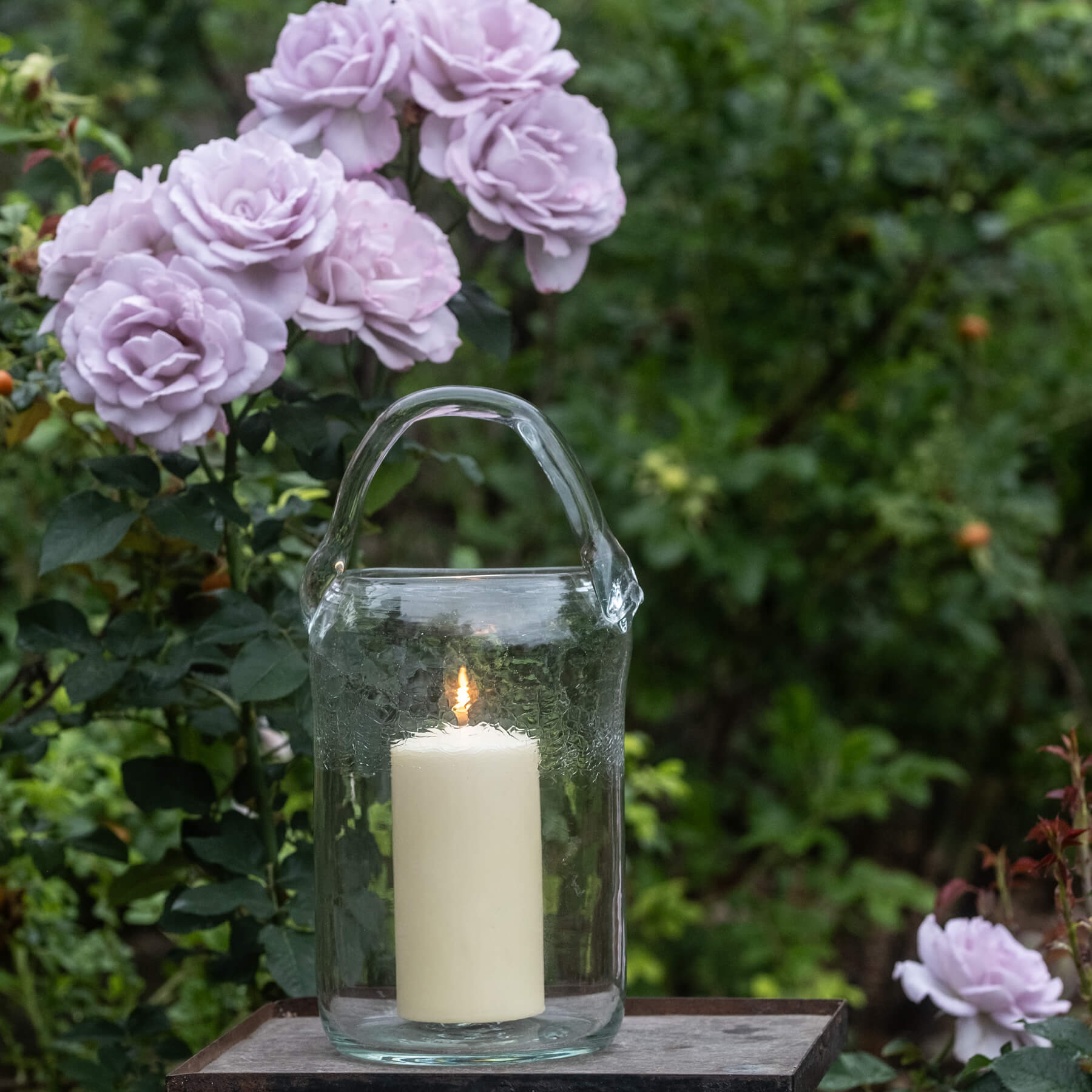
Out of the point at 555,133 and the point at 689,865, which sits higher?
the point at 555,133

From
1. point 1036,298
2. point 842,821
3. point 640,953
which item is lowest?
point 842,821

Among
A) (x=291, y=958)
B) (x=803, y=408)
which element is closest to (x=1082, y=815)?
(x=291, y=958)

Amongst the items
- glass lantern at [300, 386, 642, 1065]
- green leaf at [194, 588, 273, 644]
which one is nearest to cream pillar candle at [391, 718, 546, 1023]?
glass lantern at [300, 386, 642, 1065]

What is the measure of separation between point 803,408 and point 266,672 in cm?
159

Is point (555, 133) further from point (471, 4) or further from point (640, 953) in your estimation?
point (640, 953)

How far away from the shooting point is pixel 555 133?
864 mm

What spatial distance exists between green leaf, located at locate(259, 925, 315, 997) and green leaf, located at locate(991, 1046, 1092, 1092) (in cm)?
39

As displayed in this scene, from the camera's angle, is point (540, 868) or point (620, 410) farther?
point (620, 410)

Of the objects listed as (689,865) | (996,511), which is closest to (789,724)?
(689,865)

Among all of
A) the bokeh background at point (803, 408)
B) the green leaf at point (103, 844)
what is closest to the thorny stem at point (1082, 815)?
the green leaf at point (103, 844)

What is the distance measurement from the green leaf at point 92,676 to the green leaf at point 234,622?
2.7 inches

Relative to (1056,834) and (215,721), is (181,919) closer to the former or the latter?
(215,721)

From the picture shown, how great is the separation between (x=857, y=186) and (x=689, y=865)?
110 cm

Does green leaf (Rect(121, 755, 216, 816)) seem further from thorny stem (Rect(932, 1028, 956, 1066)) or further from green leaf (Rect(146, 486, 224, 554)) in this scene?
thorny stem (Rect(932, 1028, 956, 1066))
